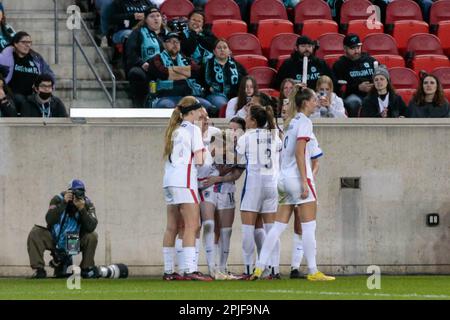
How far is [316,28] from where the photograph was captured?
20.2 meters

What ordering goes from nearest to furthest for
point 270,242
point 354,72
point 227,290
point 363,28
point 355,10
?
point 227,290 < point 270,242 < point 354,72 < point 363,28 < point 355,10

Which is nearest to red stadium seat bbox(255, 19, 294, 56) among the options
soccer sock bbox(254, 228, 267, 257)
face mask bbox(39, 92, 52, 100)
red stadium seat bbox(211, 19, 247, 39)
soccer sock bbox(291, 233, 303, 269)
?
red stadium seat bbox(211, 19, 247, 39)

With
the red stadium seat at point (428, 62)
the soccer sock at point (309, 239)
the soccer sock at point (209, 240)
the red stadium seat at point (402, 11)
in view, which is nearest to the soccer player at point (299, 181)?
the soccer sock at point (309, 239)

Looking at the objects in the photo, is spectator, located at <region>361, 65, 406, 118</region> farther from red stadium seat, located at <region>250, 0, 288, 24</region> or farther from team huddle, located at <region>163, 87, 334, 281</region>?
red stadium seat, located at <region>250, 0, 288, 24</region>

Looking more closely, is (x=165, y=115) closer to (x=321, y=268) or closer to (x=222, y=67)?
(x=222, y=67)

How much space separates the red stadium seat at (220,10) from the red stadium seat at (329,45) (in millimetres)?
1223

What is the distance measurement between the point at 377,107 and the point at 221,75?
1858mm

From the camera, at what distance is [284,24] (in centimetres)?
2006

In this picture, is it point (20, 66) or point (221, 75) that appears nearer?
point (20, 66)

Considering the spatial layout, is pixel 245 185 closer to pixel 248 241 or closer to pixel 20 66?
pixel 248 241

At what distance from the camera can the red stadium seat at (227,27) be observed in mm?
19766

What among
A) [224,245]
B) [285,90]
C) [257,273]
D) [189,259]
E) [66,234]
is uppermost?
[285,90]

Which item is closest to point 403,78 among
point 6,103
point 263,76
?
point 263,76

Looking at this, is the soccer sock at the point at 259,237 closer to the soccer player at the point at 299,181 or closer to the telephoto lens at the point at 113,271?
the soccer player at the point at 299,181
